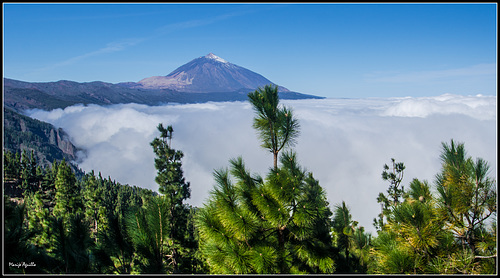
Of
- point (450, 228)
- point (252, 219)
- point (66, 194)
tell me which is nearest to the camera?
point (450, 228)

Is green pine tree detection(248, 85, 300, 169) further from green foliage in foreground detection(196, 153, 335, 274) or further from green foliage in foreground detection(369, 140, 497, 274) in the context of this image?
green foliage in foreground detection(369, 140, 497, 274)

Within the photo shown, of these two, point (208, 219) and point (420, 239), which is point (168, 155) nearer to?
point (208, 219)

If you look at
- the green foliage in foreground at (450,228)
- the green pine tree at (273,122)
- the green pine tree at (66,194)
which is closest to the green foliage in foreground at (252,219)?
the green pine tree at (273,122)

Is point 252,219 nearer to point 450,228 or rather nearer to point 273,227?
point 273,227

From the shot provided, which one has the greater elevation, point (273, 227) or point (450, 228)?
point (450, 228)

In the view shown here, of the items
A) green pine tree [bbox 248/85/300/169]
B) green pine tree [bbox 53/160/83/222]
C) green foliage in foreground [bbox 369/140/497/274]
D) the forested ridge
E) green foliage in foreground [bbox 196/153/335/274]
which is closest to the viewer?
green foliage in foreground [bbox 369/140/497/274]

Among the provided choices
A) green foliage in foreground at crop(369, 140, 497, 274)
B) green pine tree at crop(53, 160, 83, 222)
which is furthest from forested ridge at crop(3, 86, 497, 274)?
green pine tree at crop(53, 160, 83, 222)

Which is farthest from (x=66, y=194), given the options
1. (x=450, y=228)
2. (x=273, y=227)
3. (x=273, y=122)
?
(x=450, y=228)

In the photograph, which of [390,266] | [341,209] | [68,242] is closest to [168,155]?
[341,209]

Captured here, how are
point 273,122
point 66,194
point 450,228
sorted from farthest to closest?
point 66,194
point 273,122
point 450,228

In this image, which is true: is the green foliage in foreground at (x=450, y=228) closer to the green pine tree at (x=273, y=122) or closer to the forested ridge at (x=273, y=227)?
the forested ridge at (x=273, y=227)

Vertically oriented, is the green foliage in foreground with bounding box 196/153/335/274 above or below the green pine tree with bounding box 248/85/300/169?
below

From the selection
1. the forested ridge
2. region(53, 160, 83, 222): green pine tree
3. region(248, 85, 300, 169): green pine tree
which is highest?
region(248, 85, 300, 169): green pine tree
